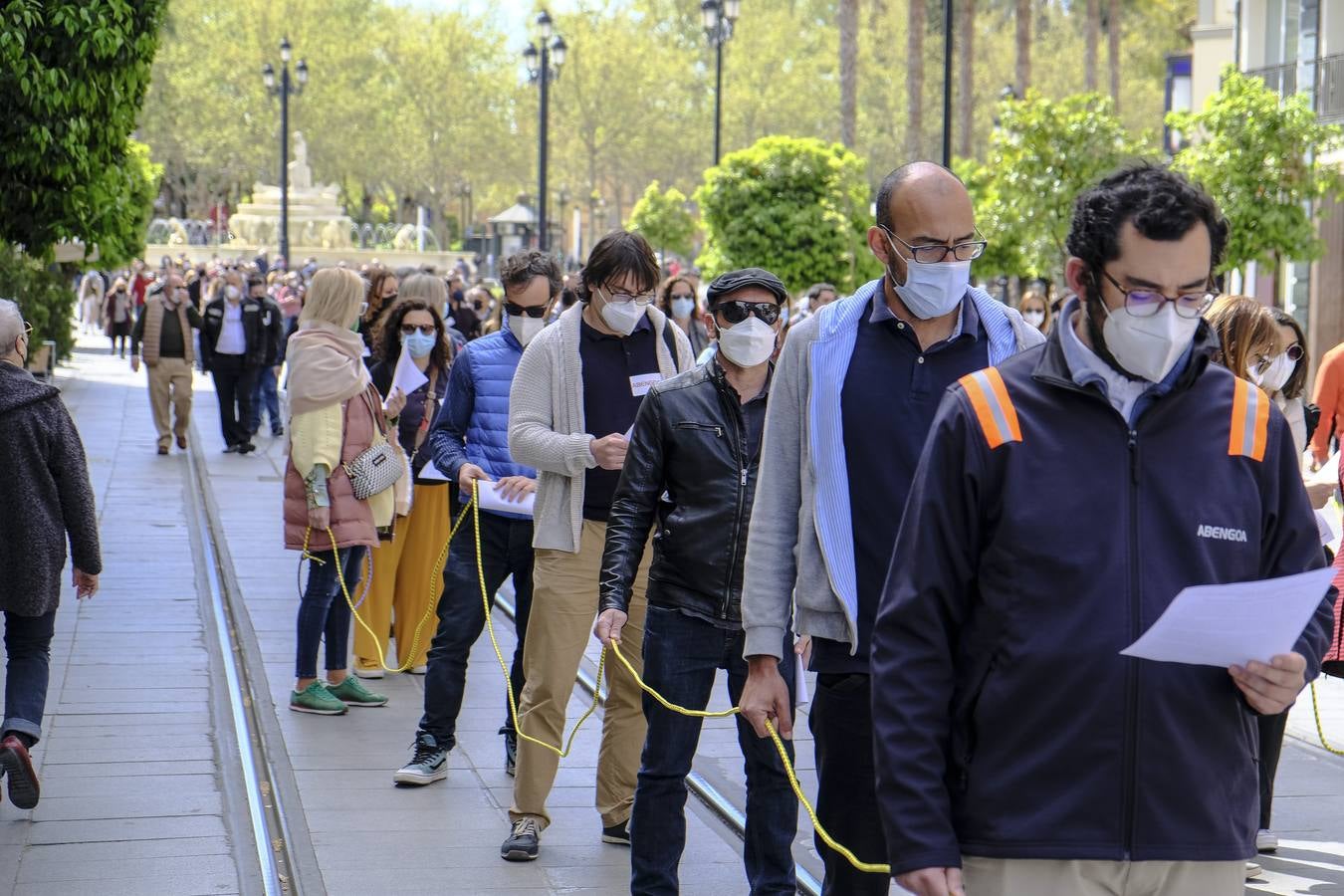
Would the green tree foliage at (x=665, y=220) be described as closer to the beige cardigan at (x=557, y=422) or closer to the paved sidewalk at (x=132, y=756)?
the paved sidewalk at (x=132, y=756)

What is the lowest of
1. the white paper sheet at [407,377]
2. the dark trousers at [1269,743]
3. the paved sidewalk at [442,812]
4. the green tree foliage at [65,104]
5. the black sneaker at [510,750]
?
the paved sidewalk at [442,812]

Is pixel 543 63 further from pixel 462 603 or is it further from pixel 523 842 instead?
pixel 523 842

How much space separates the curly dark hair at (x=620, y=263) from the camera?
6.31 meters

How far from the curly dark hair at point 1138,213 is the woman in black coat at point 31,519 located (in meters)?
4.65

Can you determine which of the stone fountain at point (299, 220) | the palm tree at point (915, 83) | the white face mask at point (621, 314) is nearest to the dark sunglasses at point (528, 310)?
the white face mask at point (621, 314)

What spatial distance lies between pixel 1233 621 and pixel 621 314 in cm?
370

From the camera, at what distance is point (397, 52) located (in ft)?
265

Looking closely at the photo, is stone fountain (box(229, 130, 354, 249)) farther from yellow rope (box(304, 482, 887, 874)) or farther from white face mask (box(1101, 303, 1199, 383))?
white face mask (box(1101, 303, 1199, 383))

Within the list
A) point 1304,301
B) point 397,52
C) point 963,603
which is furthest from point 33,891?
point 397,52

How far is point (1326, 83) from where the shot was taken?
28.7m

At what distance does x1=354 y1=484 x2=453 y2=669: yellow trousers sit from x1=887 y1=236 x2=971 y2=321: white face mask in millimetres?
5697

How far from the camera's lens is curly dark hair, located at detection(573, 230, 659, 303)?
631 centimetres

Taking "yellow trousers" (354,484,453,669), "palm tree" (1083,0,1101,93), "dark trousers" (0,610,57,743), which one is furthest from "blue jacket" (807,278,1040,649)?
"palm tree" (1083,0,1101,93)

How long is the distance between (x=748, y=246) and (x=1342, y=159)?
27.6ft
